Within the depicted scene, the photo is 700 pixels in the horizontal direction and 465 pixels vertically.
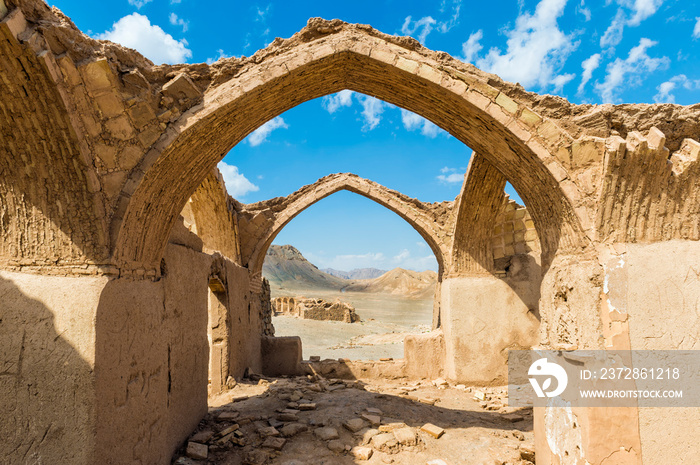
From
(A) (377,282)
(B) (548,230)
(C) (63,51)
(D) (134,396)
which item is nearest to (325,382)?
(D) (134,396)

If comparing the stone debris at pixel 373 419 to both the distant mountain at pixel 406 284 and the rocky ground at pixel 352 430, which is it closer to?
the rocky ground at pixel 352 430

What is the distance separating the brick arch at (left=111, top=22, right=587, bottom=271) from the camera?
153 inches

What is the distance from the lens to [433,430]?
5.38 meters

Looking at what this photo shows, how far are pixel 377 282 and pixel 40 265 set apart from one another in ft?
169

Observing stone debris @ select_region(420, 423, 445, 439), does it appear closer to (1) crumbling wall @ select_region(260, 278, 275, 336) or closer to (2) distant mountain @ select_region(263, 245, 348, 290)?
(1) crumbling wall @ select_region(260, 278, 275, 336)

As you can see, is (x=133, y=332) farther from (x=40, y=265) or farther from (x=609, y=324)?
(x=609, y=324)

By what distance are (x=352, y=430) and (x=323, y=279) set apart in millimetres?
59328

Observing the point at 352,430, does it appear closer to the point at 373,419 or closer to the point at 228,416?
the point at 373,419

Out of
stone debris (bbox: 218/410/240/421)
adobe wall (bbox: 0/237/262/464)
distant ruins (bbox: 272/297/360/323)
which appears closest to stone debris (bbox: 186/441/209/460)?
adobe wall (bbox: 0/237/262/464)

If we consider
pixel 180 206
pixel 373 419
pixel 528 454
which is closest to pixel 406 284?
pixel 373 419

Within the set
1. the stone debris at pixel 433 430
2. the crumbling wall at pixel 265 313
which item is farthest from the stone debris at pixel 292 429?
the crumbling wall at pixel 265 313

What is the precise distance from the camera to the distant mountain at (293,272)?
5803 cm

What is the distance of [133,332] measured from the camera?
383 cm

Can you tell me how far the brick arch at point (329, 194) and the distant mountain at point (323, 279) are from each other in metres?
32.4
